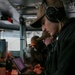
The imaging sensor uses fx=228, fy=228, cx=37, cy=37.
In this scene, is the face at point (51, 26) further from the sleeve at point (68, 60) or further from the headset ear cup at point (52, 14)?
the sleeve at point (68, 60)

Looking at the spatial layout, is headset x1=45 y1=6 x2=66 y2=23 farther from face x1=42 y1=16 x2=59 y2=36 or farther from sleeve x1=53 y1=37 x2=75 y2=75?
sleeve x1=53 y1=37 x2=75 y2=75

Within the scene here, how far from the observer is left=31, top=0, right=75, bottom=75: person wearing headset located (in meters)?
1.29

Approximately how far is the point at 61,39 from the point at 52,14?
14.6 inches

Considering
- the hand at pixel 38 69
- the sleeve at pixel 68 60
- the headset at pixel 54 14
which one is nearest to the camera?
the sleeve at pixel 68 60

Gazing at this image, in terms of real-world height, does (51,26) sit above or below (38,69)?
above

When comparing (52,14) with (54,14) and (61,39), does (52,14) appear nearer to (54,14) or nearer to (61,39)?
(54,14)

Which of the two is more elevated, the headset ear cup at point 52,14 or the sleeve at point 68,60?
the headset ear cup at point 52,14

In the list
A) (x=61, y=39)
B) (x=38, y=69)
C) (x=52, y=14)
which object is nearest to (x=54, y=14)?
(x=52, y=14)

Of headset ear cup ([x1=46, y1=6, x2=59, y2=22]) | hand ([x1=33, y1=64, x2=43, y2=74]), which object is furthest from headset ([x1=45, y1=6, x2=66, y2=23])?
hand ([x1=33, y1=64, x2=43, y2=74])

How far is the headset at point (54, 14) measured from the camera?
170 centimetres

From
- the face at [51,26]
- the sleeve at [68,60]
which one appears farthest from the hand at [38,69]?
the sleeve at [68,60]

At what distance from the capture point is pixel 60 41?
1438 mm

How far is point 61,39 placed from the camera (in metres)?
1.43

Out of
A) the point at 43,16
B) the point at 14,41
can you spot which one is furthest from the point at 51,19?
the point at 14,41
